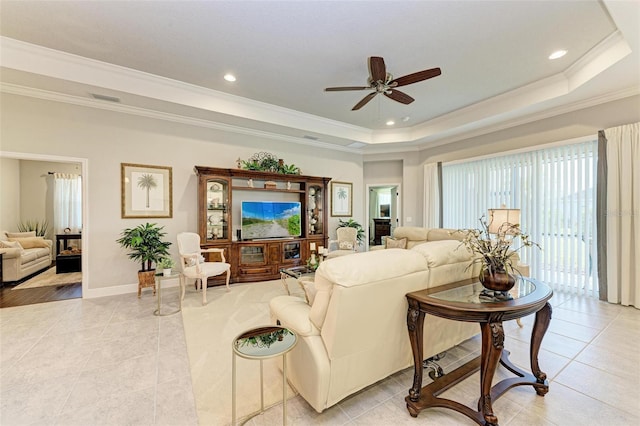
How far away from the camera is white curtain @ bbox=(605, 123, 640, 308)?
140 inches

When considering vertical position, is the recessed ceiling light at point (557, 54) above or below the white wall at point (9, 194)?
above

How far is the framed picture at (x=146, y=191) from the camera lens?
4.32 m

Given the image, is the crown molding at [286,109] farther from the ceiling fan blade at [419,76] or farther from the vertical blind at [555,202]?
the ceiling fan blade at [419,76]

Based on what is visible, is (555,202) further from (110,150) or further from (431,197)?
(110,150)

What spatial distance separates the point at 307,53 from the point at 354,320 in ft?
10.3

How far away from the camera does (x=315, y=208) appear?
20.0ft

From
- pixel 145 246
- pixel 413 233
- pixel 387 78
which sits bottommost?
pixel 145 246

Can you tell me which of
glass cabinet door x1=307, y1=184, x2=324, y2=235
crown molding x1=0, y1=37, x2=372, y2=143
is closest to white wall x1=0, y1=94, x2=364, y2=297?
crown molding x1=0, y1=37, x2=372, y2=143

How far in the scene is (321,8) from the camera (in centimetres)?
251

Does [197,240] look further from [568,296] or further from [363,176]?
[568,296]

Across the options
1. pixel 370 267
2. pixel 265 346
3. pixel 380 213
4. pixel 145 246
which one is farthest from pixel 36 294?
pixel 380 213

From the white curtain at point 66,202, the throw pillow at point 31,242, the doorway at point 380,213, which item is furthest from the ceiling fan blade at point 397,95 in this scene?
the white curtain at point 66,202

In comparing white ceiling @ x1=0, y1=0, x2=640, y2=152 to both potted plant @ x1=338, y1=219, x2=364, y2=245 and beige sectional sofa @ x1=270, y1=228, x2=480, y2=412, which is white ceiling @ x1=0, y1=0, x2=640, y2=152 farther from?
potted plant @ x1=338, y1=219, x2=364, y2=245

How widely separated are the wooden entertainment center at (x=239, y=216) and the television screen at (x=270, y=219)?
0.44 feet
